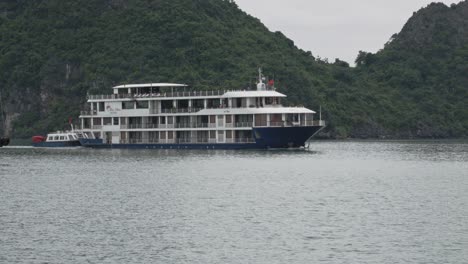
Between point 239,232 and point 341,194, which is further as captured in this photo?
point 341,194

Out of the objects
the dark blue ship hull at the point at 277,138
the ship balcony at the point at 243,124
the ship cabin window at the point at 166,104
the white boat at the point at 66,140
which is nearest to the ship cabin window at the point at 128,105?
the ship cabin window at the point at 166,104

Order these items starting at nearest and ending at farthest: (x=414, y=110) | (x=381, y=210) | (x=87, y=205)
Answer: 1. (x=381, y=210)
2. (x=87, y=205)
3. (x=414, y=110)

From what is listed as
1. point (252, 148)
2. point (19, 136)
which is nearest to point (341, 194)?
point (252, 148)

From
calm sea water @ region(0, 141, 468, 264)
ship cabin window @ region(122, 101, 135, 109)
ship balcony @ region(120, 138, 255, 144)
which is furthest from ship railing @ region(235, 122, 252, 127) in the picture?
Answer: calm sea water @ region(0, 141, 468, 264)

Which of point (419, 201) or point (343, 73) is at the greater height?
point (343, 73)

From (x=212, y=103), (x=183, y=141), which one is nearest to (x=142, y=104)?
(x=183, y=141)

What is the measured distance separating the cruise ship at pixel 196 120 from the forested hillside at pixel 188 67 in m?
39.3

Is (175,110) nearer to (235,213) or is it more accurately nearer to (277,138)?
(277,138)

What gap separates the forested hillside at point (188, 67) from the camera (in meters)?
156

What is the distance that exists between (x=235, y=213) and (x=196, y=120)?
2238 inches

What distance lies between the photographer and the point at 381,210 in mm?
45500

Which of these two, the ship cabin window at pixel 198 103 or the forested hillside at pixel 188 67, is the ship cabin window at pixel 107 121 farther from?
the forested hillside at pixel 188 67

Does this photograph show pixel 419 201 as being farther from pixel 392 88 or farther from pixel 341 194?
pixel 392 88

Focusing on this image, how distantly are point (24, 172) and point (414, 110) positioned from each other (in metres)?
111
